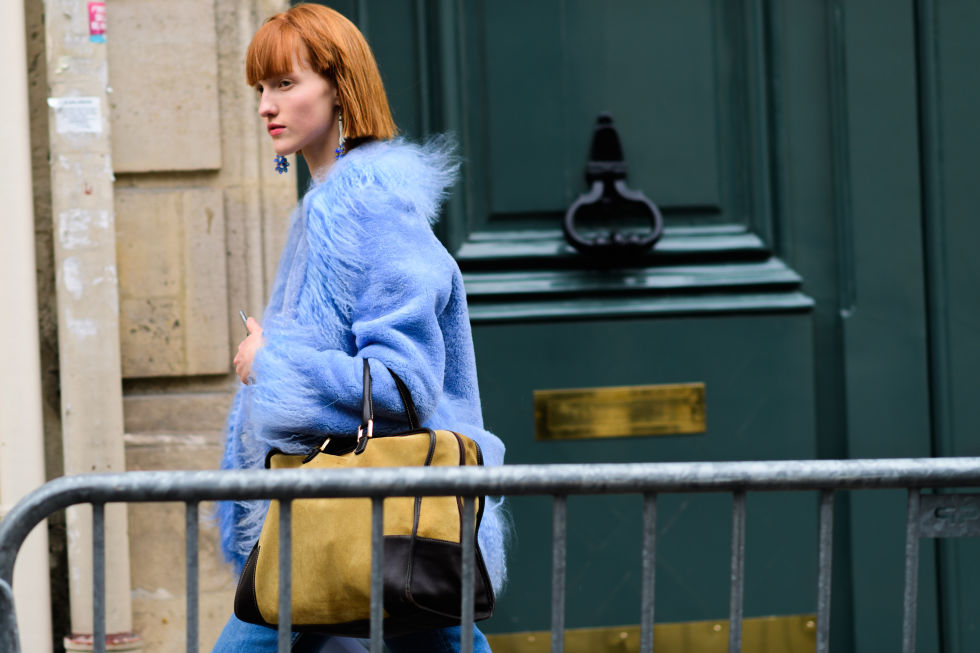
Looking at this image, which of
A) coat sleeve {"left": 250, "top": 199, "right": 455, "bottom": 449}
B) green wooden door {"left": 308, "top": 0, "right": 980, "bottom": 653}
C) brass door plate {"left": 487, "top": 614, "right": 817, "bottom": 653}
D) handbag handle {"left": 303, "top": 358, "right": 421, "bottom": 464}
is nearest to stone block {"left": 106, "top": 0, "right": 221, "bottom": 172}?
green wooden door {"left": 308, "top": 0, "right": 980, "bottom": 653}

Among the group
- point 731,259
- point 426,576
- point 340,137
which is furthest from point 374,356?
point 731,259

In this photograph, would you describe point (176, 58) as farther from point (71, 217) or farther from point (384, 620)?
point (384, 620)

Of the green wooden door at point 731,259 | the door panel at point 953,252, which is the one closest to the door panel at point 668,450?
the green wooden door at point 731,259

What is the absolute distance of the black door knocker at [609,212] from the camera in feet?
11.3

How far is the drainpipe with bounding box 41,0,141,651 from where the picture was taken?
3.21m

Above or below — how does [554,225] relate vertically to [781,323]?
above

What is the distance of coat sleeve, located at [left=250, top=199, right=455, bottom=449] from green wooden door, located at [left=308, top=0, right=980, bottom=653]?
1360mm

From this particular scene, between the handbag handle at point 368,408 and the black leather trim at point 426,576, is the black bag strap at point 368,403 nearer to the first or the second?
the handbag handle at point 368,408

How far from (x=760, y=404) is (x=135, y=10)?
7.23 feet

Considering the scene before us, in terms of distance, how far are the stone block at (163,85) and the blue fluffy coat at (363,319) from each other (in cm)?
123

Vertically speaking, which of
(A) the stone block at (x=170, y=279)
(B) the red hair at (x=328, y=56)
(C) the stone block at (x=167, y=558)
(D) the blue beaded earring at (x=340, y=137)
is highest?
(B) the red hair at (x=328, y=56)

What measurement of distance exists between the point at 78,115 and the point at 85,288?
1.61 ft

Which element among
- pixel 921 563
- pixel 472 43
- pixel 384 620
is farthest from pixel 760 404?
pixel 384 620

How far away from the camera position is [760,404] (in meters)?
3.52
